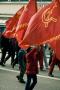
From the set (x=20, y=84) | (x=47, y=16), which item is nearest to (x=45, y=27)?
(x=47, y=16)

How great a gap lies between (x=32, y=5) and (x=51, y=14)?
340cm

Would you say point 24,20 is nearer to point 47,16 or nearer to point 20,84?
point 20,84

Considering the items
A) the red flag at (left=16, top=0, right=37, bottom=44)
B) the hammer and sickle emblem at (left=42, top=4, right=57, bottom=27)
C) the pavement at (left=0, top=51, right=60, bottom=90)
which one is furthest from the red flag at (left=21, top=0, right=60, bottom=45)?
the pavement at (left=0, top=51, right=60, bottom=90)

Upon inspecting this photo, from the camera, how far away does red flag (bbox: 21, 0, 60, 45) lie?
10703 millimetres

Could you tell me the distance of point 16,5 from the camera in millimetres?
42000

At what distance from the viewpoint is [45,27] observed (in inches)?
431

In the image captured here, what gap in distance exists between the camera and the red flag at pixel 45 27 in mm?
10703

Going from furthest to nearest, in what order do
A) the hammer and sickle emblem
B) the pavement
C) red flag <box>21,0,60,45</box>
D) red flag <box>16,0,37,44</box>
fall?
the pavement < red flag <box>16,0,37,44</box> < the hammer and sickle emblem < red flag <box>21,0,60,45</box>

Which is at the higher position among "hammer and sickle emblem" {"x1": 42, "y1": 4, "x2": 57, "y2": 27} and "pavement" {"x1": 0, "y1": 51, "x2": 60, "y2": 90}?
"hammer and sickle emblem" {"x1": 42, "y1": 4, "x2": 57, "y2": 27}

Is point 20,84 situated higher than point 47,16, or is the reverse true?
point 47,16

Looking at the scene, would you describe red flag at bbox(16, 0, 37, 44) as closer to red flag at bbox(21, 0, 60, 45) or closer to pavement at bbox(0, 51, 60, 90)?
pavement at bbox(0, 51, 60, 90)

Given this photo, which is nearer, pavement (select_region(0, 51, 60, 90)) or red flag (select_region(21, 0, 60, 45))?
red flag (select_region(21, 0, 60, 45))

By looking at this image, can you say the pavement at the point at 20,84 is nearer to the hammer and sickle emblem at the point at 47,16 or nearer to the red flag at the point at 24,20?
the red flag at the point at 24,20

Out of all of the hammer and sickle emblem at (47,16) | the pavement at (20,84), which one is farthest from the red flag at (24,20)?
the hammer and sickle emblem at (47,16)
